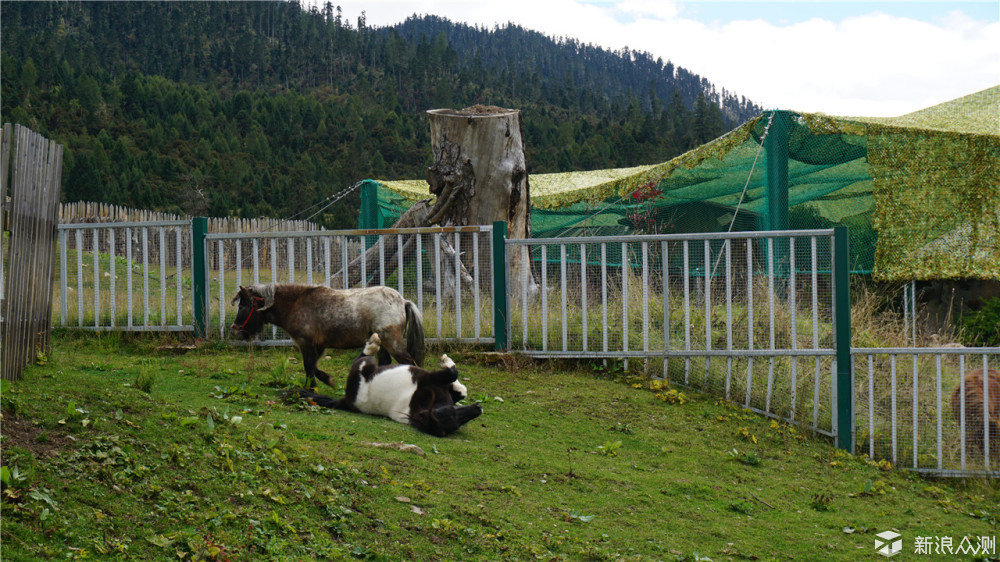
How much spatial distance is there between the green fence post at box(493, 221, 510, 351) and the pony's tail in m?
1.53

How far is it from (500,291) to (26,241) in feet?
14.6

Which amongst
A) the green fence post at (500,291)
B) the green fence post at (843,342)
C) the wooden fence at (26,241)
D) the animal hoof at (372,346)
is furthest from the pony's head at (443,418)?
the green fence post at (843,342)

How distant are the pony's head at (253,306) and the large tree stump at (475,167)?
3574 mm

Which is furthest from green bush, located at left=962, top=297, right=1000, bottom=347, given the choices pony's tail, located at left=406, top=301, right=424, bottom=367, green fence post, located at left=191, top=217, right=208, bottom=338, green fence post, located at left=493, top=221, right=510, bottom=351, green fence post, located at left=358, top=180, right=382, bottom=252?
green fence post, located at left=358, top=180, right=382, bottom=252

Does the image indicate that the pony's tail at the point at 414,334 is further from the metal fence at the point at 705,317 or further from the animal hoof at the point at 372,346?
the metal fence at the point at 705,317

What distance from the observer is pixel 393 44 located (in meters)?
105

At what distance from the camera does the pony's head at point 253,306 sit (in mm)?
7441

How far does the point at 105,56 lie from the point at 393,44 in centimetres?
3415

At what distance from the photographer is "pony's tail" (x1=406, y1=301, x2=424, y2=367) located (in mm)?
7277

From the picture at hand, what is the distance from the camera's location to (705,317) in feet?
26.9

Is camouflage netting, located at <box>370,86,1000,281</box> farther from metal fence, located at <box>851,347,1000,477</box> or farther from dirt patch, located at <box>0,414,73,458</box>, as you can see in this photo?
dirt patch, located at <box>0,414,73,458</box>

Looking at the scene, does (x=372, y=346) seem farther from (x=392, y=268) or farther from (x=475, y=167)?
(x=475, y=167)

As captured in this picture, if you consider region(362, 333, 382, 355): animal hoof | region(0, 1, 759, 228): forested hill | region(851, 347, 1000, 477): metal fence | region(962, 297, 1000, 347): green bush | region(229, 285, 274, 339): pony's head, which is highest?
region(0, 1, 759, 228): forested hill

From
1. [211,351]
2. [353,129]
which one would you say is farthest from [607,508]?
[353,129]
